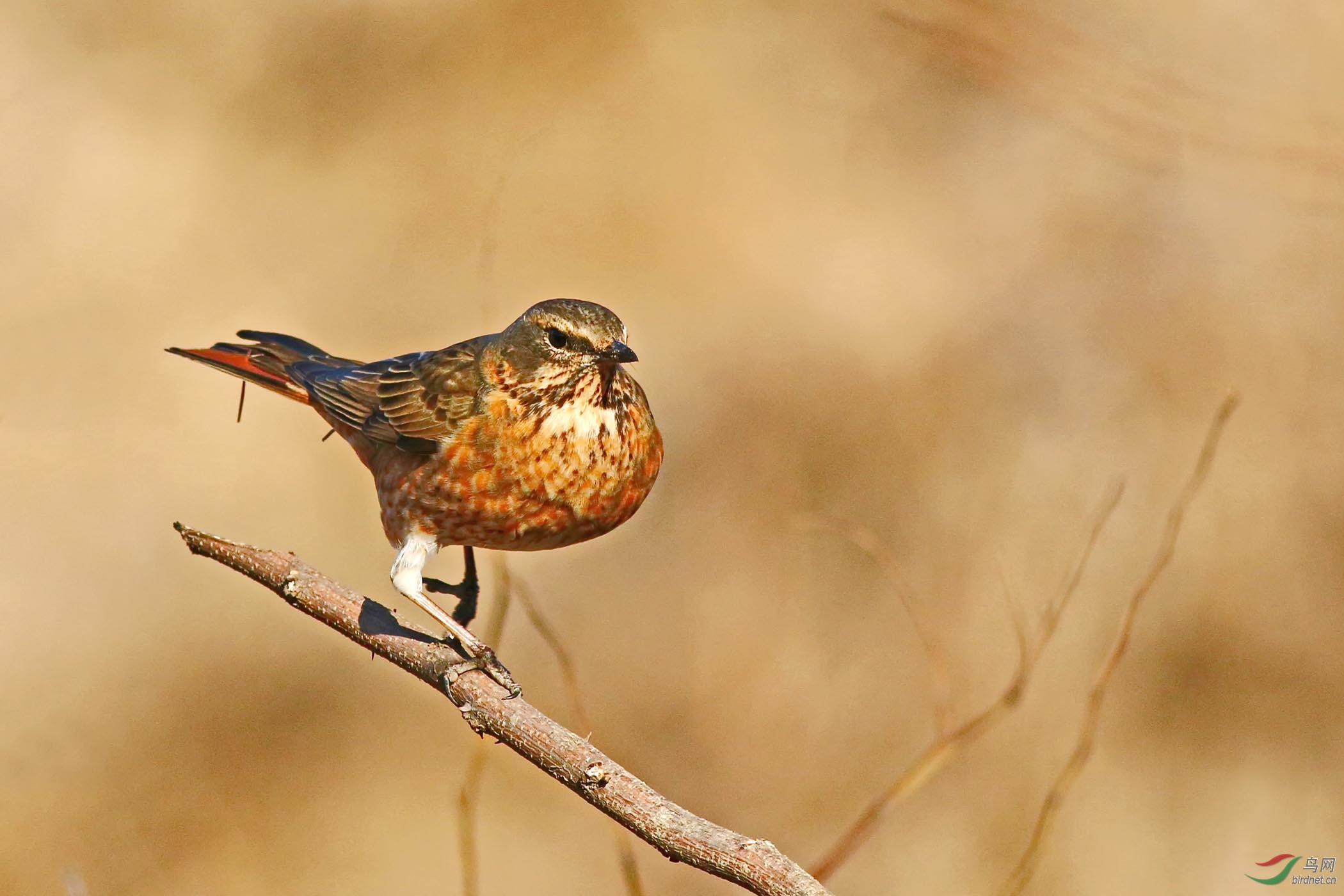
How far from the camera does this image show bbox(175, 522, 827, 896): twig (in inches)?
121

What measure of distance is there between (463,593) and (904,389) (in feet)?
21.0

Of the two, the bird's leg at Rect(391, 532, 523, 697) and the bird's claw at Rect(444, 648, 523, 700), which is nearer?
the bird's claw at Rect(444, 648, 523, 700)

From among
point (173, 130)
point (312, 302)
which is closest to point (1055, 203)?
point (312, 302)

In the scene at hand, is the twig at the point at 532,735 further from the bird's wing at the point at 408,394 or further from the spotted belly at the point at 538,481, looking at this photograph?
the bird's wing at the point at 408,394

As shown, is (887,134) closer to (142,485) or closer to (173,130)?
(173,130)

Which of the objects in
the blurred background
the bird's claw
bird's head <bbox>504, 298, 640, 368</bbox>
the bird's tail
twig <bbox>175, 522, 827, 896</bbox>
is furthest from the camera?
the blurred background

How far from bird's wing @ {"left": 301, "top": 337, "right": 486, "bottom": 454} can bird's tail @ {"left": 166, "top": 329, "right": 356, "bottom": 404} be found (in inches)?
2.3

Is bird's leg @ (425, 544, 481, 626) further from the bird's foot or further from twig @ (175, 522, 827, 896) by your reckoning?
twig @ (175, 522, 827, 896)

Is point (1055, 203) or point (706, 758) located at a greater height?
point (1055, 203)

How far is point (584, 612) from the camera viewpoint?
33.5 feet

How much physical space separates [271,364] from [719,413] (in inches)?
208

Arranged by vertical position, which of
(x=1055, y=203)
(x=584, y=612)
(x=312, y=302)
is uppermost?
(x=1055, y=203)

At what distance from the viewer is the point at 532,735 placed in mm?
3762

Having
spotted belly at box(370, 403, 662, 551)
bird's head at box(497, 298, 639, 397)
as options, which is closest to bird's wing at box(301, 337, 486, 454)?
spotted belly at box(370, 403, 662, 551)
